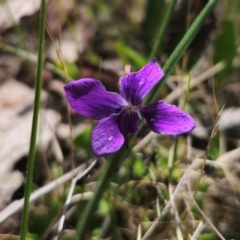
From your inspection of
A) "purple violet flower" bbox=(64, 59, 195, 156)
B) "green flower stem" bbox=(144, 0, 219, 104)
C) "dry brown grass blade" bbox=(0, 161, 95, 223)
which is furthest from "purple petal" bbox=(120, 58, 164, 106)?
"dry brown grass blade" bbox=(0, 161, 95, 223)

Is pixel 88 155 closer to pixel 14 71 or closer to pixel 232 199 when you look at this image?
pixel 232 199

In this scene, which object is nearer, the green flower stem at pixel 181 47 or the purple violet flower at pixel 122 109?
the purple violet flower at pixel 122 109

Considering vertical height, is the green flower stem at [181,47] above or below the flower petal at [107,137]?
above

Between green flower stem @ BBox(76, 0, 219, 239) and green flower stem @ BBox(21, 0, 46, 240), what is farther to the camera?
green flower stem @ BBox(76, 0, 219, 239)

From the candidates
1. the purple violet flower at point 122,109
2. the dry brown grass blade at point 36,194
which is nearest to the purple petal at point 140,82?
the purple violet flower at point 122,109

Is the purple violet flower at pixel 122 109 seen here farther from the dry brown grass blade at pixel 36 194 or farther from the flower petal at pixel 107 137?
the dry brown grass blade at pixel 36 194

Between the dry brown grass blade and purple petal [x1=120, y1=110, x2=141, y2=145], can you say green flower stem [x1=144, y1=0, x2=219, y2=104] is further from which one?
the dry brown grass blade
